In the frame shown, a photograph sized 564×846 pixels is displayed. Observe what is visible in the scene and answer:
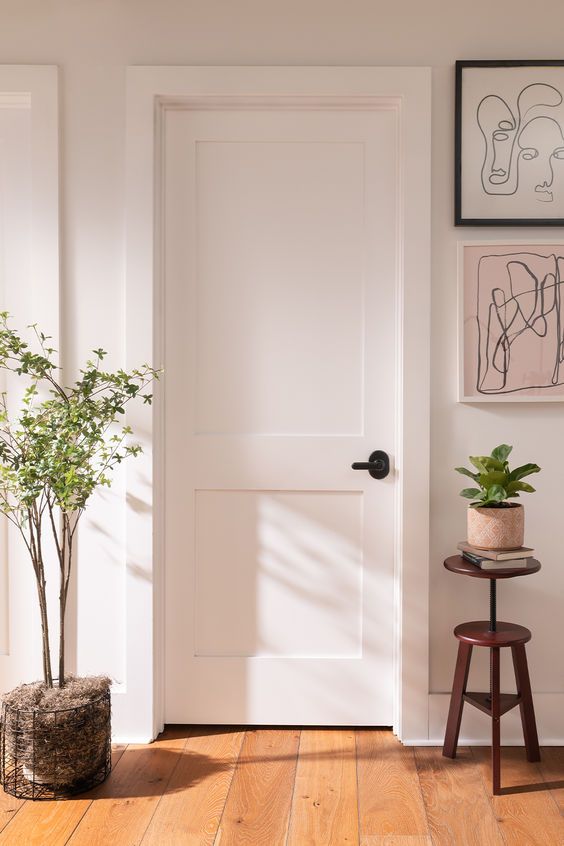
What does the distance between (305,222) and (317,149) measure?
0.25m

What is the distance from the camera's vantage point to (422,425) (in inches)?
98.5

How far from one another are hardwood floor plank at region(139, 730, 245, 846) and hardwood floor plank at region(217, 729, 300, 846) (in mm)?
29

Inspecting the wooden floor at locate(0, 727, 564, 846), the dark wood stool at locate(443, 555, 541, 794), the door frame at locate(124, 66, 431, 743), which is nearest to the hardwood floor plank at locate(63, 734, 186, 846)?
the wooden floor at locate(0, 727, 564, 846)

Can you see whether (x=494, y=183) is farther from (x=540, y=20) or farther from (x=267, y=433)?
(x=267, y=433)

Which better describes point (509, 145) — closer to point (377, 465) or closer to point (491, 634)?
point (377, 465)

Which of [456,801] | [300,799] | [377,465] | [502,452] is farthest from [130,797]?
[502,452]

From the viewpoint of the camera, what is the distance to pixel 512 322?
8.21ft

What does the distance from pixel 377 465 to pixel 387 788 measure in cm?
99

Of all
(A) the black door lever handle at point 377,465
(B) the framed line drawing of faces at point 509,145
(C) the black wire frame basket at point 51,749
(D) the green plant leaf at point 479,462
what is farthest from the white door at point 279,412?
(C) the black wire frame basket at point 51,749

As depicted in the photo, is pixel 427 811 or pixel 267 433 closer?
pixel 427 811

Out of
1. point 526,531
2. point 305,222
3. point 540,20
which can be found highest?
point 540,20

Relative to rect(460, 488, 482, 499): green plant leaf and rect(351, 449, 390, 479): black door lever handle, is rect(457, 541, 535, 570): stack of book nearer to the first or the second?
rect(460, 488, 482, 499): green plant leaf

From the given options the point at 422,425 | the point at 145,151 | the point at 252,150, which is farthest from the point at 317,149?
the point at 422,425

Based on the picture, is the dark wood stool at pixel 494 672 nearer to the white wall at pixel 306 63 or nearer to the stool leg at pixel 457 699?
the stool leg at pixel 457 699
